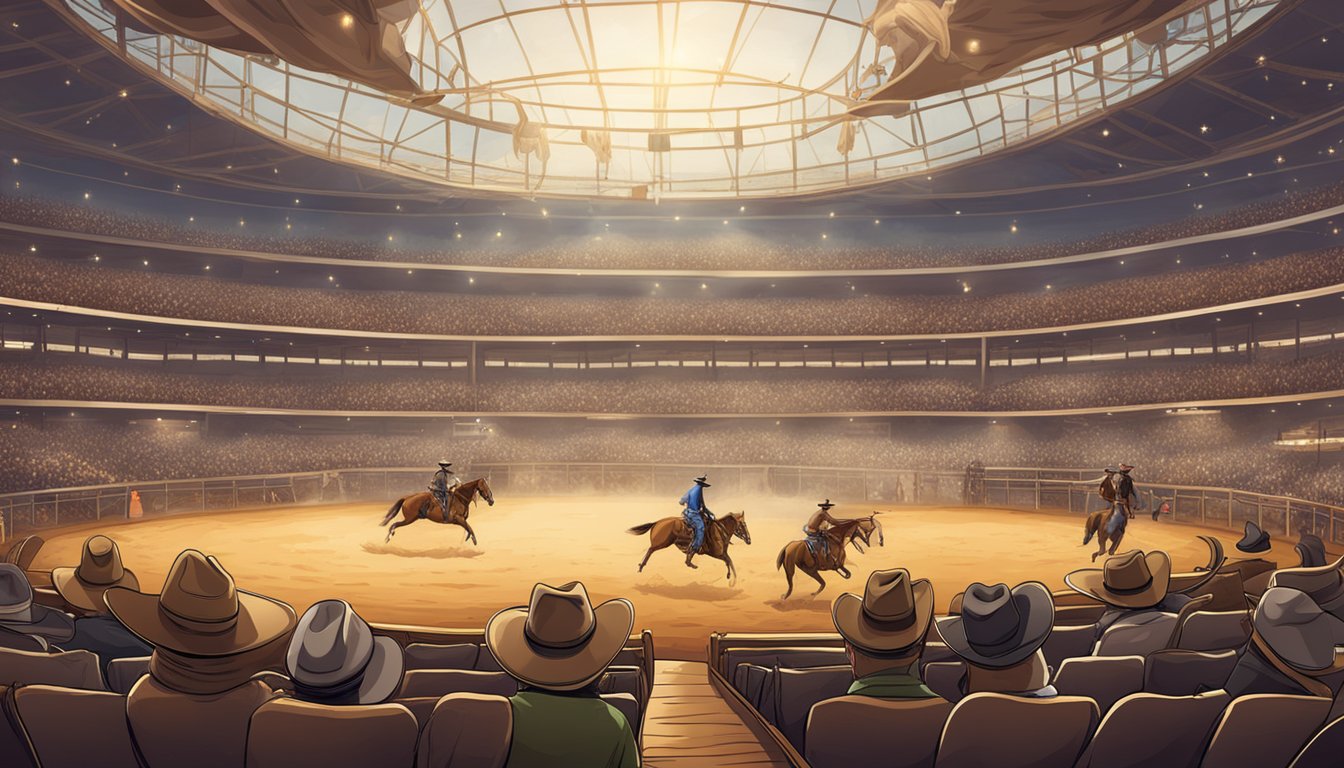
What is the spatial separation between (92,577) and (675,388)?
1235 inches

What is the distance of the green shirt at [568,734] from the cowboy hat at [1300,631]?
11.1ft

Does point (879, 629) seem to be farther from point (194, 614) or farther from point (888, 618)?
point (194, 614)

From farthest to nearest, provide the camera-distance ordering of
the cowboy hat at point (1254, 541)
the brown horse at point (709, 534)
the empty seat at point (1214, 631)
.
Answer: the brown horse at point (709, 534) → the cowboy hat at point (1254, 541) → the empty seat at point (1214, 631)

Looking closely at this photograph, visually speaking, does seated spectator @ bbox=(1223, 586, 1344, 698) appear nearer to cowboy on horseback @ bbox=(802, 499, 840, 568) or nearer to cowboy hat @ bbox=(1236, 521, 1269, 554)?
cowboy hat @ bbox=(1236, 521, 1269, 554)

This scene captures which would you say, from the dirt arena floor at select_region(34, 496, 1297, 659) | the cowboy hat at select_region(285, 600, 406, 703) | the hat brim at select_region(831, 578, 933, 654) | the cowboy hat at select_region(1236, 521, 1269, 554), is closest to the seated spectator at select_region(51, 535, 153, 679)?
the cowboy hat at select_region(285, 600, 406, 703)

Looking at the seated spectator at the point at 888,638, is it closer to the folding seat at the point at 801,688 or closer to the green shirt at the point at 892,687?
the green shirt at the point at 892,687

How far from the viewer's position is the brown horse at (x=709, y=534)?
1438cm

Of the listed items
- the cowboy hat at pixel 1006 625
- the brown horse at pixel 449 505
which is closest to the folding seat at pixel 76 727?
the cowboy hat at pixel 1006 625

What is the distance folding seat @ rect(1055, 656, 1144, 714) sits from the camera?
15.6 ft

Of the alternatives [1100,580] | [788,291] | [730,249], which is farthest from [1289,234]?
[1100,580]

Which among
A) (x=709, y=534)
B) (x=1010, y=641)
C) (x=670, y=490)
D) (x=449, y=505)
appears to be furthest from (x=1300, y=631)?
(x=670, y=490)

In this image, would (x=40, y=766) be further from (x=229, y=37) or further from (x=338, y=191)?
(x=338, y=191)

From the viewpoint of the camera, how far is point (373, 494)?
107 feet

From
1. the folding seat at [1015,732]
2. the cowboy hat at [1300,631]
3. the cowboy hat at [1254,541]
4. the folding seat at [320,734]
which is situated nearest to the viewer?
the folding seat at [320,734]
